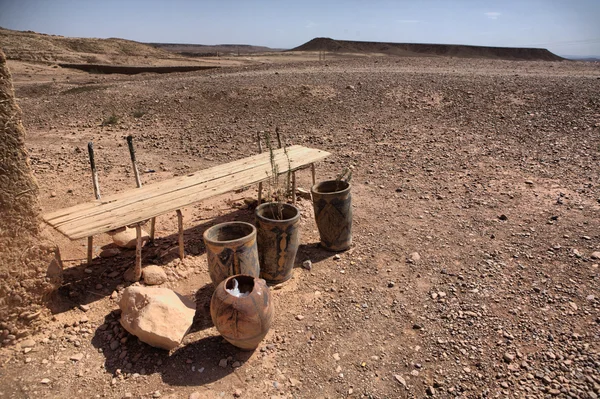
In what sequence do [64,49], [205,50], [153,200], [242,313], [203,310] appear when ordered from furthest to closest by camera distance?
Answer: [205,50], [64,49], [153,200], [203,310], [242,313]

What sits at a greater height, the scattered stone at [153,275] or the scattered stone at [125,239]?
the scattered stone at [125,239]

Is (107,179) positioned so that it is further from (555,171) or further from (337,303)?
(555,171)

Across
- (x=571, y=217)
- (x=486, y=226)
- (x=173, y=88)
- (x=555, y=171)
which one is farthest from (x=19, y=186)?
(x=173, y=88)

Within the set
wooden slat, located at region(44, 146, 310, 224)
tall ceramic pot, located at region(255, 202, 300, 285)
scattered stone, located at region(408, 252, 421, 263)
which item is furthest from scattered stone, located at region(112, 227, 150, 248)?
scattered stone, located at region(408, 252, 421, 263)

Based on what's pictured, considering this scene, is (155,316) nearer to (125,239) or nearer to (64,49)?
(125,239)

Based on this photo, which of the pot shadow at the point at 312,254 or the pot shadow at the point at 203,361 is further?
the pot shadow at the point at 312,254

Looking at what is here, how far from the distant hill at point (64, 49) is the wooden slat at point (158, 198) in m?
23.2

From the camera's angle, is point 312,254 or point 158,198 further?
point 312,254

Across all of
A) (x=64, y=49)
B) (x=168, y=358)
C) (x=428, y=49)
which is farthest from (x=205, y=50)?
(x=168, y=358)

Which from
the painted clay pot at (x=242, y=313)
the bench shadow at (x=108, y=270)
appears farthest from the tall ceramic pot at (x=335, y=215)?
the painted clay pot at (x=242, y=313)

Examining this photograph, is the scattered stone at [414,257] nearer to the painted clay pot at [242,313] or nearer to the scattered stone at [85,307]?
the painted clay pot at [242,313]

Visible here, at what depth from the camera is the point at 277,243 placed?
12.9 ft

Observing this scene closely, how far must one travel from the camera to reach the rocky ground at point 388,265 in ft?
9.97

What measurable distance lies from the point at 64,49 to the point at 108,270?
102 feet
